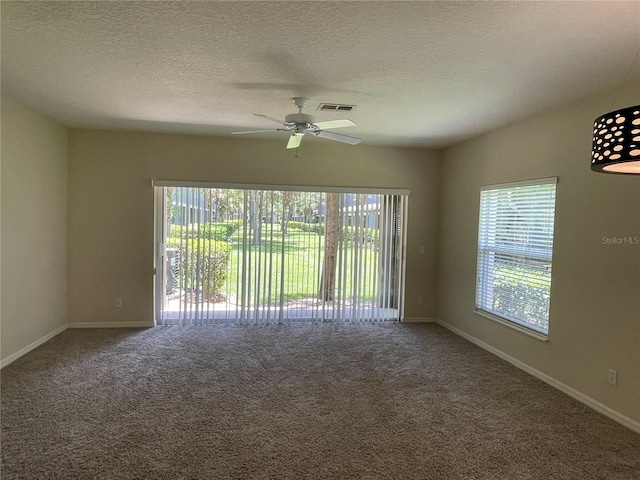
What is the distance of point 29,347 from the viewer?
4.05 m

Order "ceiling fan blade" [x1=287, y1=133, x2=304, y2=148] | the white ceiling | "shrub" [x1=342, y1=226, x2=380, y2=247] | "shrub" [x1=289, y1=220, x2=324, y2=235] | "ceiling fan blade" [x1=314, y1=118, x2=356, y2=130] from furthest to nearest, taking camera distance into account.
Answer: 1. "shrub" [x1=342, y1=226, x2=380, y2=247]
2. "shrub" [x1=289, y1=220, x2=324, y2=235]
3. "ceiling fan blade" [x1=287, y1=133, x2=304, y2=148]
4. "ceiling fan blade" [x1=314, y1=118, x2=356, y2=130]
5. the white ceiling

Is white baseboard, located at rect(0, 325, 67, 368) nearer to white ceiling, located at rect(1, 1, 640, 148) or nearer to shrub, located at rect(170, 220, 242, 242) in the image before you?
shrub, located at rect(170, 220, 242, 242)

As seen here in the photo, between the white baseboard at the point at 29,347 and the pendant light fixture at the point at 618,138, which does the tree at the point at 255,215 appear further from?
the pendant light fixture at the point at 618,138

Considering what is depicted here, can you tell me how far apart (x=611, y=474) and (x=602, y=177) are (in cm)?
212

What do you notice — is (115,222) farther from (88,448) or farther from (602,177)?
(602,177)

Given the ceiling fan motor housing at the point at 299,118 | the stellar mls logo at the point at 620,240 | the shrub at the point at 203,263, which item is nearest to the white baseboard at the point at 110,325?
the shrub at the point at 203,263

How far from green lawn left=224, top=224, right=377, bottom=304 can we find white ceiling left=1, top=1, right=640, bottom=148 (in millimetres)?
1883

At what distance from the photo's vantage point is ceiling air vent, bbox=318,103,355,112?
3578 mm

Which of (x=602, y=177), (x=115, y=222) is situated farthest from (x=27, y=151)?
(x=602, y=177)

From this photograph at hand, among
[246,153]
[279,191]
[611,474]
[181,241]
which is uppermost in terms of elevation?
[246,153]

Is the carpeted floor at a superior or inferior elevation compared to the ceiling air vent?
inferior

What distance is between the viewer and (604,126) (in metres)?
1.61

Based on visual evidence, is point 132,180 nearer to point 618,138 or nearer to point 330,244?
point 330,244

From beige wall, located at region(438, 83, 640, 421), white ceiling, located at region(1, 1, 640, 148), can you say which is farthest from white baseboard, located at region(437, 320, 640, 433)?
white ceiling, located at region(1, 1, 640, 148)
